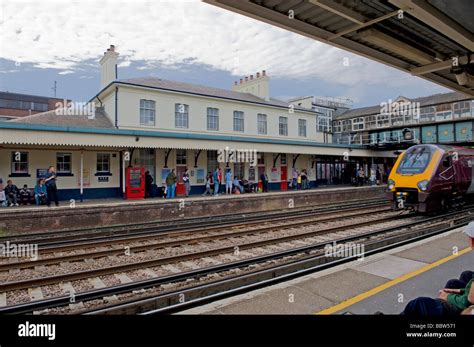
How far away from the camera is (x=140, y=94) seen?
2072 centimetres

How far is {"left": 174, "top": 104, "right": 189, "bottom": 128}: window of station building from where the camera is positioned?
22.3m

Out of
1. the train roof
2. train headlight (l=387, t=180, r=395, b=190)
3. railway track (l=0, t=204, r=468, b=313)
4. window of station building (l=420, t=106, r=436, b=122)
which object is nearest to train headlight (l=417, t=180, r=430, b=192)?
train headlight (l=387, t=180, r=395, b=190)

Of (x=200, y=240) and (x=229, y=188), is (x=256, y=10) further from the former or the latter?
(x=229, y=188)

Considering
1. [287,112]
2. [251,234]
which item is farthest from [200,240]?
[287,112]

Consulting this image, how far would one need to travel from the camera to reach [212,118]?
2408cm

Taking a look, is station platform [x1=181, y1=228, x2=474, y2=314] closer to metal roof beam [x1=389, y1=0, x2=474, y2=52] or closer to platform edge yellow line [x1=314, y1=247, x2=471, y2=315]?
platform edge yellow line [x1=314, y1=247, x2=471, y2=315]

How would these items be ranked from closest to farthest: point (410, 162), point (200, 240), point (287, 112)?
1. point (200, 240)
2. point (410, 162)
3. point (287, 112)

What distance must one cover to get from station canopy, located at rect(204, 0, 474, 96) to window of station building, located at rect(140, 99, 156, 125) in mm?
17084

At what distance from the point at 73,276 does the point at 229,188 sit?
48.5 ft

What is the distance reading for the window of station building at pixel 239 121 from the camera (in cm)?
2532

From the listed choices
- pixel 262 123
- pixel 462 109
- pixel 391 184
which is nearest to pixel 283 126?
pixel 262 123

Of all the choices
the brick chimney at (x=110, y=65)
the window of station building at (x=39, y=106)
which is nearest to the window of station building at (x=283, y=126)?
the brick chimney at (x=110, y=65)

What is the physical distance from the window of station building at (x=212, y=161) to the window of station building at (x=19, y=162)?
1058cm

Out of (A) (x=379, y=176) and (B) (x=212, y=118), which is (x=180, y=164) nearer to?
(B) (x=212, y=118)
